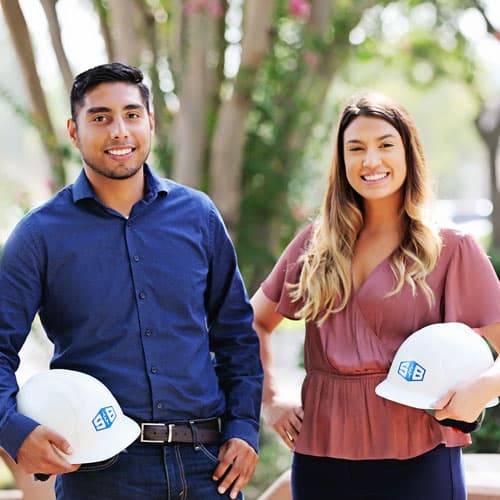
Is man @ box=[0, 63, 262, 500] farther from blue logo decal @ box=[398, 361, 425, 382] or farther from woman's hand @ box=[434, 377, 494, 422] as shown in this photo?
woman's hand @ box=[434, 377, 494, 422]

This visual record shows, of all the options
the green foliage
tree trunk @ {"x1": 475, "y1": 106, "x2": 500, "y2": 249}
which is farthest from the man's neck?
tree trunk @ {"x1": 475, "y1": 106, "x2": 500, "y2": 249}

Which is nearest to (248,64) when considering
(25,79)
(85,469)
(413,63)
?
(25,79)

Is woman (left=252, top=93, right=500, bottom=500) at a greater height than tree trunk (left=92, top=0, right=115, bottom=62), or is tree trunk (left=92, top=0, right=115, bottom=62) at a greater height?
tree trunk (left=92, top=0, right=115, bottom=62)

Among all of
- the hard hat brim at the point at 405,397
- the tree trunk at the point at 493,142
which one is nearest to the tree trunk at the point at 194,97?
the hard hat brim at the point at 405,397

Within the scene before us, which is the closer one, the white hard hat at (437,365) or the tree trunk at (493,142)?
the white hard hat at (437,365)

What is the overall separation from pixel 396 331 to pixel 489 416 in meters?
2.63

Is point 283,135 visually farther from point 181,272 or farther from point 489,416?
point 181,272

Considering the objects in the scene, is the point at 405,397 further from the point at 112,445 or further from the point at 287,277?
the point at 112,445

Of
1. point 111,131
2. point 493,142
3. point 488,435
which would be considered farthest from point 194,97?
point 493,142

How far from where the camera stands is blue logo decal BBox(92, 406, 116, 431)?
2.73m

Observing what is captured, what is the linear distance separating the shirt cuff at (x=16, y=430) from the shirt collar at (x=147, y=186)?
0.65 m

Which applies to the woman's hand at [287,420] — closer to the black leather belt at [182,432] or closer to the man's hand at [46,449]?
the black leather belt at [182,432]

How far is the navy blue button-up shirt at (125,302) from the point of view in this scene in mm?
2895

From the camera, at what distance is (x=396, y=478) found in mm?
3094
